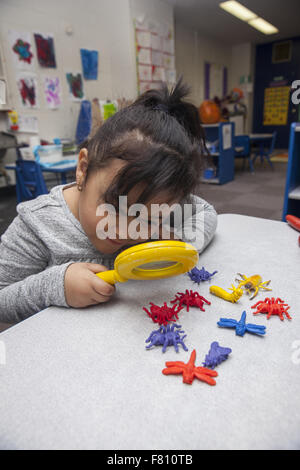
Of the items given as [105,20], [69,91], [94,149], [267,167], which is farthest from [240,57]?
[94,149]

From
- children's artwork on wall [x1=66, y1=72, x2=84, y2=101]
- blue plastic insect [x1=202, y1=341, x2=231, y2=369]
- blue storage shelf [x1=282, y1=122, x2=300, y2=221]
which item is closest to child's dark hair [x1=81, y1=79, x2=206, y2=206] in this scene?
blue plastic insect [x1=202, y1=341, x2=231, y2=369]

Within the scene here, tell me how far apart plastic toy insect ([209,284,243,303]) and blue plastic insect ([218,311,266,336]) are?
0.06 meters

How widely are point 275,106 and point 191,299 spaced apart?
7.20 metres

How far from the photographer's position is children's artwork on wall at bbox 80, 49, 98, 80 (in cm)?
341

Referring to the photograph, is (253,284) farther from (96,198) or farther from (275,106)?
(275,106)

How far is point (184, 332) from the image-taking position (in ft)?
1.35

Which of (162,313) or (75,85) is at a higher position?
(75,85)

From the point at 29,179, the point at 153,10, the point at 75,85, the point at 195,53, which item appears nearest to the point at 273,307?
the point at 29,179

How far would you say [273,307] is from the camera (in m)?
0.44

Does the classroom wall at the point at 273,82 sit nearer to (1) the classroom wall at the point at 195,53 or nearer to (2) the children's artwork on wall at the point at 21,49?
(1) the classroom wall at the point at 195,53

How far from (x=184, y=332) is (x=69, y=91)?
11.6 ft

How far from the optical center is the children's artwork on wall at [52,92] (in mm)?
3176

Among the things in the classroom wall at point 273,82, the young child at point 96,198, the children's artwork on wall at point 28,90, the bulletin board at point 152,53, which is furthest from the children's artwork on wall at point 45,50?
the classroom wall at point 273,82

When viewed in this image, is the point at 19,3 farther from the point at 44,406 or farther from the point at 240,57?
the point at 240,57
